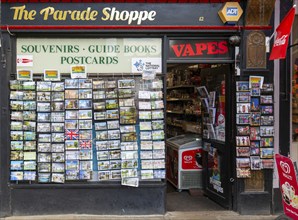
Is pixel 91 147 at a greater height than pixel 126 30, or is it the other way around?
pixel 126 30

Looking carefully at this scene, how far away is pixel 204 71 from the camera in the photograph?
7.75 meters

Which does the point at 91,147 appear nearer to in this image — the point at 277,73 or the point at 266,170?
the point at 266,170

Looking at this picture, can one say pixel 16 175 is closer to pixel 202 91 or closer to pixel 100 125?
pixel 100 125

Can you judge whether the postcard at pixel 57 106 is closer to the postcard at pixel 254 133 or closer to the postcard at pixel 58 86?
the postcard at pixel 58 86

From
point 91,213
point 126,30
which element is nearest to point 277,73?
point 126,30

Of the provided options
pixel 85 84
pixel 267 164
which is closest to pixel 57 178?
pixel 85 84

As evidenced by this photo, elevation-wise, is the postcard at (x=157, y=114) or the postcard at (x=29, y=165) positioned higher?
the postcard at (x=157, y=114)

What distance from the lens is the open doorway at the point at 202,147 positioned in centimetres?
696

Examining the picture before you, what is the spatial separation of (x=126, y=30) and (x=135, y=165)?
2227 millimetres

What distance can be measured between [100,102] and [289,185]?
3262mm

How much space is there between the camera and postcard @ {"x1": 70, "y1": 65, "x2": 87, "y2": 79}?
643cm


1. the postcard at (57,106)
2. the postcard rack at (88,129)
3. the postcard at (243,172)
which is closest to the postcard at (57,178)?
the postcard rack at (88,129)

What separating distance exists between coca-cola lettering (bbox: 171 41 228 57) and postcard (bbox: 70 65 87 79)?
1.54 m

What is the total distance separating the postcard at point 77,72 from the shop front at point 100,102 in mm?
16
